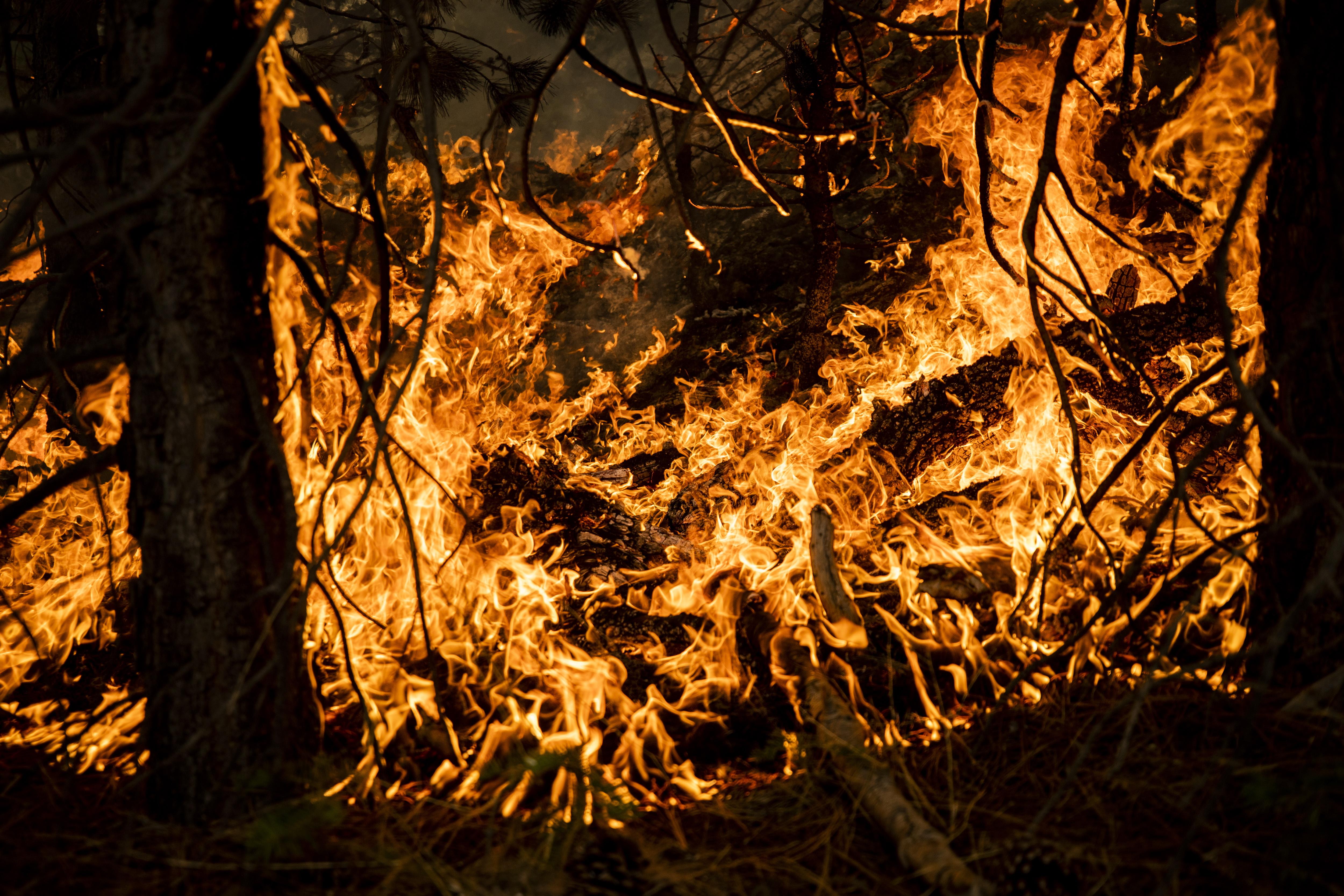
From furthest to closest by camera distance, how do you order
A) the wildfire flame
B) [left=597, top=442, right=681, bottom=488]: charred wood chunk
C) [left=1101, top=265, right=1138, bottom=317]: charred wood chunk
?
[left=597, top=442, right=681, bottom=488]: charred wood chunk
[left=1101, top=265, right=1138, bottom=317]: charred wood chunk
the wildfire flame

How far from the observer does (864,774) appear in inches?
76.5

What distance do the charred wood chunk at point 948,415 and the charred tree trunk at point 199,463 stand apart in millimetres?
3998

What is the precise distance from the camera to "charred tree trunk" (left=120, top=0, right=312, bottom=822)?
1.76 metres

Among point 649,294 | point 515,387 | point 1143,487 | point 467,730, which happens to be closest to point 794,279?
point 649,294

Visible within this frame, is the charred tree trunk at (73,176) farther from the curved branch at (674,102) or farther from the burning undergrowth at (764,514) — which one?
the curved branch at (674,102)

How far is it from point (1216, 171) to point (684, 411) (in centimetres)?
513

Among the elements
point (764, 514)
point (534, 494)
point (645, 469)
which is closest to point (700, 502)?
point (764, 514)

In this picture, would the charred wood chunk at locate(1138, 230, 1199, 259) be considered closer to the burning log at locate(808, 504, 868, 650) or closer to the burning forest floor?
the burning log at locate(808, 504, 868, 650)

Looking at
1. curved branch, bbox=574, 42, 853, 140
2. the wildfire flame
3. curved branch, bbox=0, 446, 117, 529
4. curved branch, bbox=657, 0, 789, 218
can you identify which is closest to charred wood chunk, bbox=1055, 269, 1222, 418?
the wildfire flame

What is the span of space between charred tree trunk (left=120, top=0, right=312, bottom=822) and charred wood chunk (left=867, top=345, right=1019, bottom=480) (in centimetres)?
400

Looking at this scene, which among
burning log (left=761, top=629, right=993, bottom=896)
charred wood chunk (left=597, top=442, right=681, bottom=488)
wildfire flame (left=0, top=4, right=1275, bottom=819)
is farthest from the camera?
charred wood chunk (left=597, top=442, right=681, bottom=488)

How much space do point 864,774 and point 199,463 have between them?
6.80 feet

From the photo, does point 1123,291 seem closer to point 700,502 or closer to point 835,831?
point 700,502

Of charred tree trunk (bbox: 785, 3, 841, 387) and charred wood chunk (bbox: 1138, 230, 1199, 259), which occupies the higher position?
charred tree trunk (bbox: 785, 3, 841, 387)
